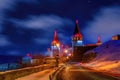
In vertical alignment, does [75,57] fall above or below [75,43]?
below

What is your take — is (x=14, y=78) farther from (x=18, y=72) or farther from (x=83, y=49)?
(x=83, y=49)

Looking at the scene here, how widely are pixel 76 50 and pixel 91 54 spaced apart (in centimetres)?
3622

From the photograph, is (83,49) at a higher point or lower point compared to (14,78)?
higher

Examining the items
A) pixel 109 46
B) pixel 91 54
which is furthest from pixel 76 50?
pixel 109 46

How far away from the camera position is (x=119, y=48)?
88125mm

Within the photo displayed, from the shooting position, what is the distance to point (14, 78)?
2231cm

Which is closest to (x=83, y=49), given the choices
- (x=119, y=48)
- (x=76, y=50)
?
(x=76, y=50)

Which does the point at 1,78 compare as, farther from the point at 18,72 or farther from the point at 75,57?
the point at 75,57

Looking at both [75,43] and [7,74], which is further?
[75,43]

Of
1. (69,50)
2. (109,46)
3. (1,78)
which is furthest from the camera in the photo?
(69,50)

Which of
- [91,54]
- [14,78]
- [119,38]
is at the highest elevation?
[119,38]

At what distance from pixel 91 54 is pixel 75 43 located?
293ft

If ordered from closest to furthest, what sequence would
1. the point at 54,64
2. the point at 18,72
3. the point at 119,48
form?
the point at 18,72 → the point at 54,64 → the point at 119,48

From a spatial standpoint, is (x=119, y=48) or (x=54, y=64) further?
(x=119, y=48)
